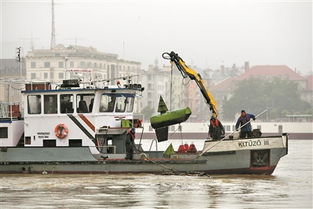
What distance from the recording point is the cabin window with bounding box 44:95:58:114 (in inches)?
1238

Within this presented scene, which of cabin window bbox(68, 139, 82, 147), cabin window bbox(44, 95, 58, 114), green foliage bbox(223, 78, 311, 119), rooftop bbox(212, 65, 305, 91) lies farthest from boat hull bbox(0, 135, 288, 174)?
rooftop bbox(212, 65, 305, 91)

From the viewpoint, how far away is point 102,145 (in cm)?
3119

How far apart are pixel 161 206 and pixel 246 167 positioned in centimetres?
849

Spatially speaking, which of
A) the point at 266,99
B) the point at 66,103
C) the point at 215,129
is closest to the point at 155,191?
the point at 215,129

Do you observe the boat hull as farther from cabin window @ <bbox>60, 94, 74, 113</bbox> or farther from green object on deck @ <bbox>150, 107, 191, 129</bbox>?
cabin window @ <bbox>60, 94, 74, 113</bbox>

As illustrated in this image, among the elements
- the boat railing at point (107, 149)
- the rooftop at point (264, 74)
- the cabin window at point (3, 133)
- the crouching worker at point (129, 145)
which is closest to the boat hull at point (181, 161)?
the crouching worker at point (129, 145)

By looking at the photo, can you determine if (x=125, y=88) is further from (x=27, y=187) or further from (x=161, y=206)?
(x=161, y=206)

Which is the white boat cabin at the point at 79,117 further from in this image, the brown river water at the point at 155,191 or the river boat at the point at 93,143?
the brown river water at the point at 155,191

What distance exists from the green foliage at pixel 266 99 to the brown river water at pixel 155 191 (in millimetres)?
110046

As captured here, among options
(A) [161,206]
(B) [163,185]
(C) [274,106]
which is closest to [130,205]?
(A) [161,206]

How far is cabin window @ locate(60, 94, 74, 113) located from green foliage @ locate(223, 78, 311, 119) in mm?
110735

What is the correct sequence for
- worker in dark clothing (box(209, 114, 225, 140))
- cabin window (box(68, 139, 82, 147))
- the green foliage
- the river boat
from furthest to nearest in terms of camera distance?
1. the green foliage
2. cabin window (box(68, 139, 82, 147))
3. worker in dark clothing (box(209, 114, 225, 140))
4. the river boat

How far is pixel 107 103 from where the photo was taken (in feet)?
103

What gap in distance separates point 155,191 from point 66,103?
23.0ft
